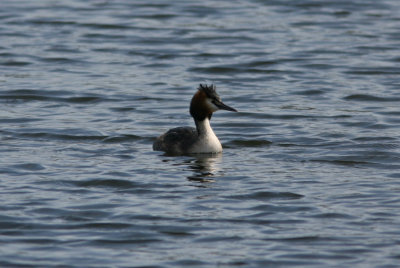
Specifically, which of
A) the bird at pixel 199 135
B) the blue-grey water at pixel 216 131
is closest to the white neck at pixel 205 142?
the bird at pixel 199 135

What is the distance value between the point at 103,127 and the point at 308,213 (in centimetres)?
568

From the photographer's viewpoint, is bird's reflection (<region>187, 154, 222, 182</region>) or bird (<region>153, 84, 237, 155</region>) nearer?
bird's reflection (<region>187, 154, 222, 182</region>)

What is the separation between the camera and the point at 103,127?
51.8 ft

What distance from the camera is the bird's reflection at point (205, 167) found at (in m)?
12.8

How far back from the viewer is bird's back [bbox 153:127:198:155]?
14102mm

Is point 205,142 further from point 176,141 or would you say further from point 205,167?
point 205,167

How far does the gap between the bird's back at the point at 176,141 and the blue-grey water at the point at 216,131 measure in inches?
6.0

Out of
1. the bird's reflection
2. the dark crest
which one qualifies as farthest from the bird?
the bird's reflection

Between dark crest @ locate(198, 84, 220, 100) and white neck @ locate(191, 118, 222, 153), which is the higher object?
dark crest @ locate(198, 84, 220, 100)

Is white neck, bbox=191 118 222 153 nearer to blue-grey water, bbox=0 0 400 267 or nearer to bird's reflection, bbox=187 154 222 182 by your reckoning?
bird's reflection, bbox=187 154 222 182

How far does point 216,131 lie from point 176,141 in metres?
1.98

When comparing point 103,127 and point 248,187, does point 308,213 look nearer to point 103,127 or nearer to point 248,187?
point 248,187

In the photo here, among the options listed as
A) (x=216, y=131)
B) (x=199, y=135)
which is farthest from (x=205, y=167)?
(x=216, y=131)

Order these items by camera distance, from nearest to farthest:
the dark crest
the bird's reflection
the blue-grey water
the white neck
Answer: the blue-grey water, the bird's reflection, the white neck, the dark crest
